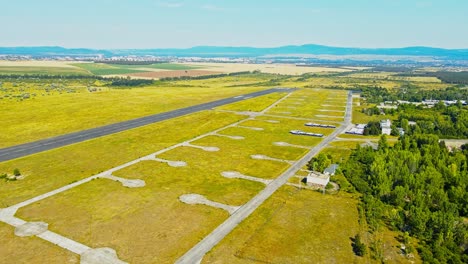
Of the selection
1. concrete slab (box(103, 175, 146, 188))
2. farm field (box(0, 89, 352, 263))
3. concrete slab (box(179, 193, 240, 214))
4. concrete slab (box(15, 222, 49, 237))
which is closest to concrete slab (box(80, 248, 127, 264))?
farm field (box(0, 89, 352, 263))

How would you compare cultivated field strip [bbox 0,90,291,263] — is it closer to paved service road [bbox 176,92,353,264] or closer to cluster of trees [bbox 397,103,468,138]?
paved service road [bbox 176,92,353,264]

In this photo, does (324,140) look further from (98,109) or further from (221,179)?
(98,109)

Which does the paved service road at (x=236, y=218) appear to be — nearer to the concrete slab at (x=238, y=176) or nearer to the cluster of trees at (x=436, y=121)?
the concrete slab at (x=238, y=176)

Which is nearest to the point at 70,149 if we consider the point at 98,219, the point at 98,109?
the point at 98,219

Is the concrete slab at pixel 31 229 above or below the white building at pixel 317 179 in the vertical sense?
below

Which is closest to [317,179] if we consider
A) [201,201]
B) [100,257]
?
[201,201]

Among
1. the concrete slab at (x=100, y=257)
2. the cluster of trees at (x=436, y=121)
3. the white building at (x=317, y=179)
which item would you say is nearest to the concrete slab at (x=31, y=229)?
the concrete slab at (x=100, y=257)

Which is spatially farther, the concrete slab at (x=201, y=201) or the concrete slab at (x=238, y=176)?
the concrete slab at (x=238, y=176)
